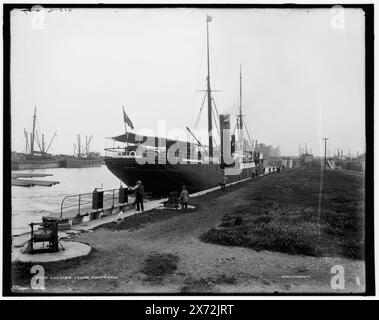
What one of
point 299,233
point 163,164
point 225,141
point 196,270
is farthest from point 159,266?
point 225,141

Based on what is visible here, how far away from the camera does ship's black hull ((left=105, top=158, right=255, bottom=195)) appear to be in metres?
27.5

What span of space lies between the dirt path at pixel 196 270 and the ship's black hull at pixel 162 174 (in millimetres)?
17822

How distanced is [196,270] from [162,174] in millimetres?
20653

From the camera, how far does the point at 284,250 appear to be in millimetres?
8641

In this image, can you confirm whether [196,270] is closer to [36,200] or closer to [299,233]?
[299,233]

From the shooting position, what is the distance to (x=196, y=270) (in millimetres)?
7055

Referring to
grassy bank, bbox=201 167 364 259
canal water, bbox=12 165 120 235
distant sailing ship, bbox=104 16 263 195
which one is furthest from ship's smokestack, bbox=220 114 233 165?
grassy bank, bbox=201 167 364 259

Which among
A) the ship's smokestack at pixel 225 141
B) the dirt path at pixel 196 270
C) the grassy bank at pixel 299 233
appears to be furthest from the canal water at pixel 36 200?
the ship's smokestack at pixel 225 141

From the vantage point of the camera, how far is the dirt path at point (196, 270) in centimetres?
632

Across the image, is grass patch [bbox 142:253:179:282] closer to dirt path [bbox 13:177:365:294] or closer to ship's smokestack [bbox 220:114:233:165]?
dirt path [bbox 13:177:365:294]

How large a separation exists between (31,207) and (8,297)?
67.4ft

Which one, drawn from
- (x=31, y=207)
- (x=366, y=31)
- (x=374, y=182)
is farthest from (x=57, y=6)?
(x=31, y=207)

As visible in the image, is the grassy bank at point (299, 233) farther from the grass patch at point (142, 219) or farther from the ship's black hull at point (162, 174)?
the ship's black hull at point (162, 174)

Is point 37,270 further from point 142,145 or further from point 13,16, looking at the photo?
point 142,145
